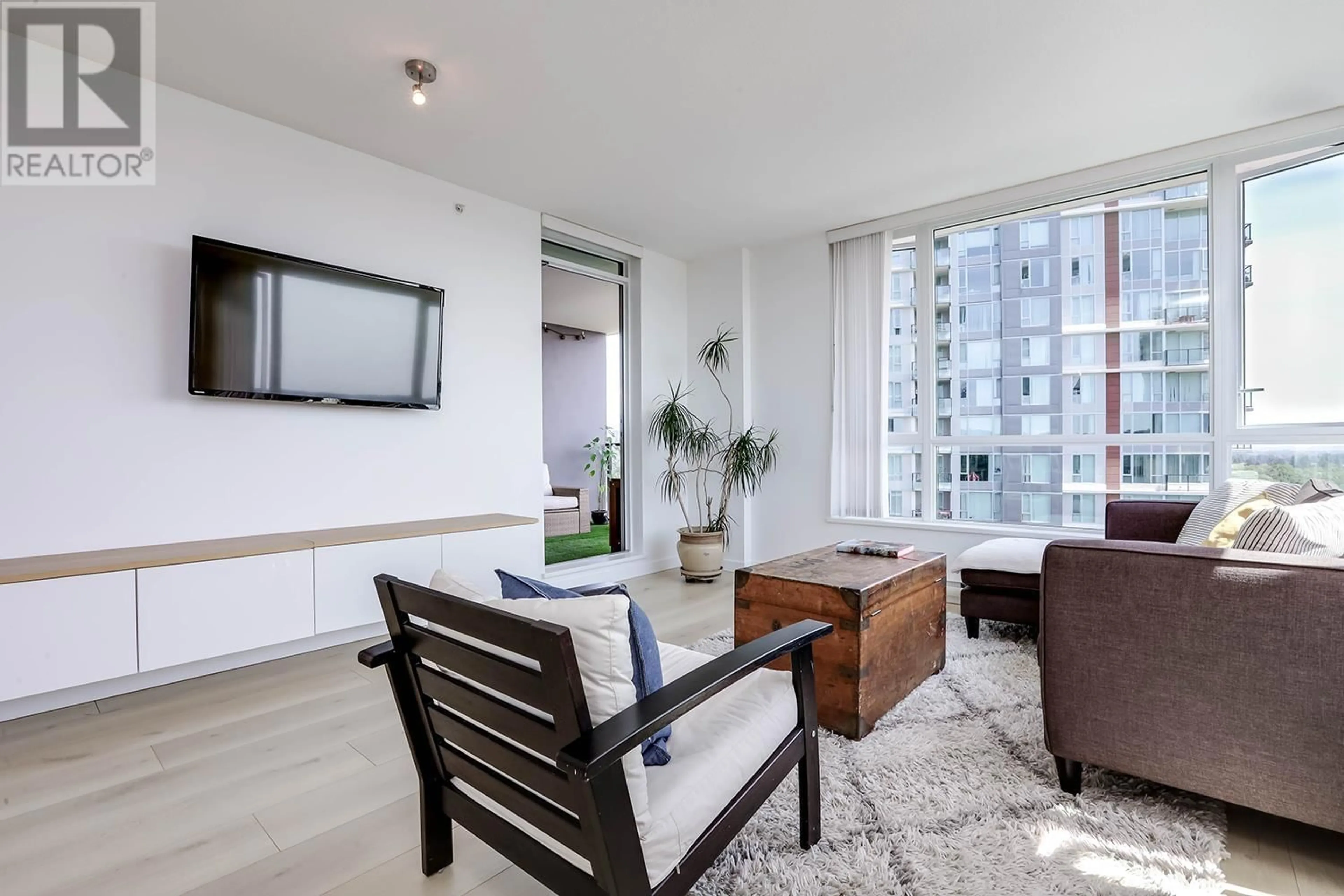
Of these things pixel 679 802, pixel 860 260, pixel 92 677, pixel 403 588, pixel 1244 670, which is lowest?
pixel 92 677

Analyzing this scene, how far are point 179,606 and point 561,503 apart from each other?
4.11 metres

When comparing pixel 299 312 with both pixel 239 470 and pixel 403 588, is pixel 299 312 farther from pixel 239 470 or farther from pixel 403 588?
pixel 403 588

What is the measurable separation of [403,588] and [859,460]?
163 inches

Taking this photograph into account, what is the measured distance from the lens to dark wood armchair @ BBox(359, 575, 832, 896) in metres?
0.93

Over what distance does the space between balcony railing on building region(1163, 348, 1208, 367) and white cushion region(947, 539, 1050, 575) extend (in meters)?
1.50

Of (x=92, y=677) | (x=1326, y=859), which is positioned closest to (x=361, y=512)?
(x=92, y=677)

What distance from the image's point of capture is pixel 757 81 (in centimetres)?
284

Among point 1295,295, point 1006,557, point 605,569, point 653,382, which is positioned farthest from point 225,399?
point 1295,295

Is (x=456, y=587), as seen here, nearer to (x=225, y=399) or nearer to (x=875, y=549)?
(x=875, y=549)

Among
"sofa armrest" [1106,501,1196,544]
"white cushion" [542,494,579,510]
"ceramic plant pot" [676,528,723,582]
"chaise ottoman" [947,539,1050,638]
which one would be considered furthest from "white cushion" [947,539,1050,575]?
"white cushion" [542,494,579,510]

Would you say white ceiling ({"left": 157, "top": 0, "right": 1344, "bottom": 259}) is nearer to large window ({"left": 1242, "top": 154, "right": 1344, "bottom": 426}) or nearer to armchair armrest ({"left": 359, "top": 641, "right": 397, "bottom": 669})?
large window ({"left": 1242, "top": 154, "right": 1344, "bottom": 426})

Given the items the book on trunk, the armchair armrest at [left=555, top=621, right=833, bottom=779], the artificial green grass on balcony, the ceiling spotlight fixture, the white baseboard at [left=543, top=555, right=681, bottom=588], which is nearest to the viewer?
the armchair armrest at [left=555, top=621, right=833, bottom=779]

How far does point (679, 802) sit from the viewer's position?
112 cm

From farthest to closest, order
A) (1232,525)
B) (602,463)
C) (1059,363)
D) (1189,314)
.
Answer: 1. (602,463)
2. (1059,363)
3. (1189,314)
4. (1232,525)
